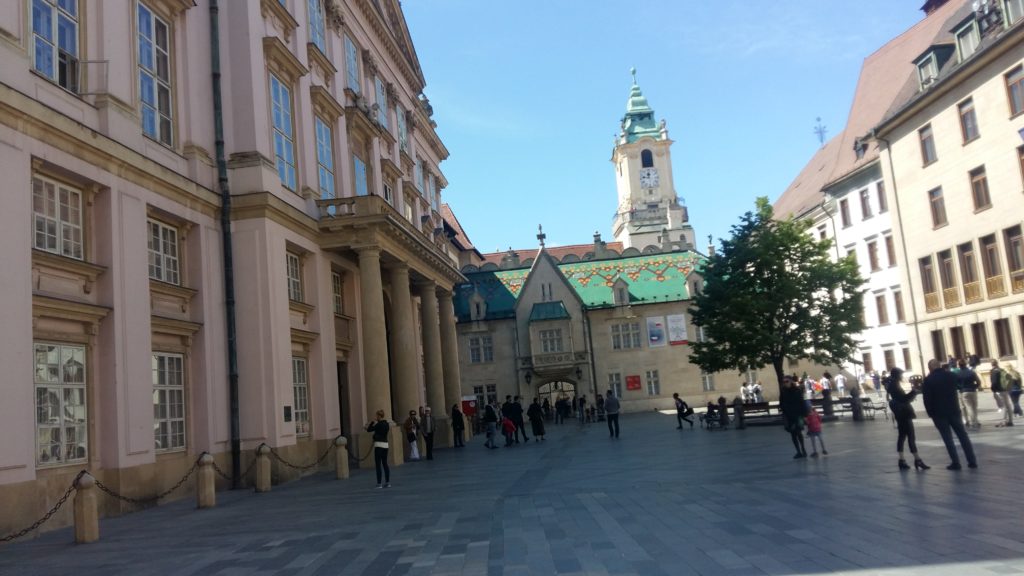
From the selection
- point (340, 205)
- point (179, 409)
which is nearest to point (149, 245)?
point (179, 409)

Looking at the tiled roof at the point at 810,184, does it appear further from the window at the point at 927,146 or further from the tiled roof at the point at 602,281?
the window at the point at 927,146

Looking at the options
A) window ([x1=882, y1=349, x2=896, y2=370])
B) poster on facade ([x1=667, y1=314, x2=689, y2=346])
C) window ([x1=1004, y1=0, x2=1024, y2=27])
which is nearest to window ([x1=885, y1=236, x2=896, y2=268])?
window ([x1=882, y1=349, x2=896, y2=370])

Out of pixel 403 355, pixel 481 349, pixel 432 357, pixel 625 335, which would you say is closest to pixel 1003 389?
pixel 403 355

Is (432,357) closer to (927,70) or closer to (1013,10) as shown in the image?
(927,70)

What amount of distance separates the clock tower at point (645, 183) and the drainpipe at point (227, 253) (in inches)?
3565

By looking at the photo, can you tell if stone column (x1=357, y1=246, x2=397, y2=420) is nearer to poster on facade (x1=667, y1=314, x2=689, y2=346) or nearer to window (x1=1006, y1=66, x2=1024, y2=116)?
window (x1=1006, y1=66, x2=1024, y2=116)

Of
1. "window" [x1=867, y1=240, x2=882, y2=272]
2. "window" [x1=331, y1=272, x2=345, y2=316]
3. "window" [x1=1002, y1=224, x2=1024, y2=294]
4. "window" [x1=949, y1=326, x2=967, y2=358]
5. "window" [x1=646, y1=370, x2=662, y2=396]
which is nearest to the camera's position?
"window" [x1=331, y1=272, x2=345, y2=316]

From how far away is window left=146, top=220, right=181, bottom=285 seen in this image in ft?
57.6

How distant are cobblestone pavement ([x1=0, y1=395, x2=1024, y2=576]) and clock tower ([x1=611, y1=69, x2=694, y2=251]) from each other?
93.0m

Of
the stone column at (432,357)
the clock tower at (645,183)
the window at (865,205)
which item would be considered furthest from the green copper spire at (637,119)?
the stone column at (432,357)

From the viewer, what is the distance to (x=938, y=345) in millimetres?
36438

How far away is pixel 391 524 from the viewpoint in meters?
11.3

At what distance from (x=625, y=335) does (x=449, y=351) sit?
82.5 ft

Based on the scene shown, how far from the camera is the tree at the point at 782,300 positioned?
30328 millimetres
